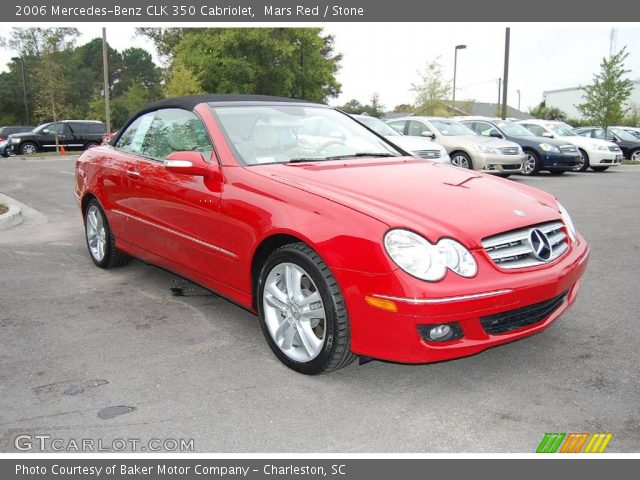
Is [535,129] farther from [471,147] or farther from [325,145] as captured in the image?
[325,145]

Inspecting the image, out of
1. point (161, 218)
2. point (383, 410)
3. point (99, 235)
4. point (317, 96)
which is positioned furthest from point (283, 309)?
point (317, 96)

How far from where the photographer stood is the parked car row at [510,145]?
1357 centimetres

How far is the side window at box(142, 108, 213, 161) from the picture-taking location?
4304 mm

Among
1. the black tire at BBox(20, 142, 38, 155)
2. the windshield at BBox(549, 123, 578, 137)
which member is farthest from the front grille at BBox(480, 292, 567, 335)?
the black tire at BBox(20, 142, 38, 155)

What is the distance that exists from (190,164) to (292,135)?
827 mm

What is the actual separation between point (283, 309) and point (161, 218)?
1.47 m

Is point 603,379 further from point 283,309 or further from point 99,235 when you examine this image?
point 99,235

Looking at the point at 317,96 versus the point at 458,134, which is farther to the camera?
the point at 317,96

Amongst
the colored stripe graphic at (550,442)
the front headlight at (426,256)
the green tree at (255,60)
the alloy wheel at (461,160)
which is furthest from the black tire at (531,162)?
the green tree at (255,60)

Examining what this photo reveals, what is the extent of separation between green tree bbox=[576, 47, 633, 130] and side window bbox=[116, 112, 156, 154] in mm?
23568

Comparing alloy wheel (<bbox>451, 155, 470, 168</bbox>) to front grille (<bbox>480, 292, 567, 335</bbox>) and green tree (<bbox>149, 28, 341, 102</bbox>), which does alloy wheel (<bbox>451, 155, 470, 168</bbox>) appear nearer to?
front grille (<bbox>480, 292, 567, 335</bbox>)

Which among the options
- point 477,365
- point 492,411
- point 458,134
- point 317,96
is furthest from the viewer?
point 317,96
